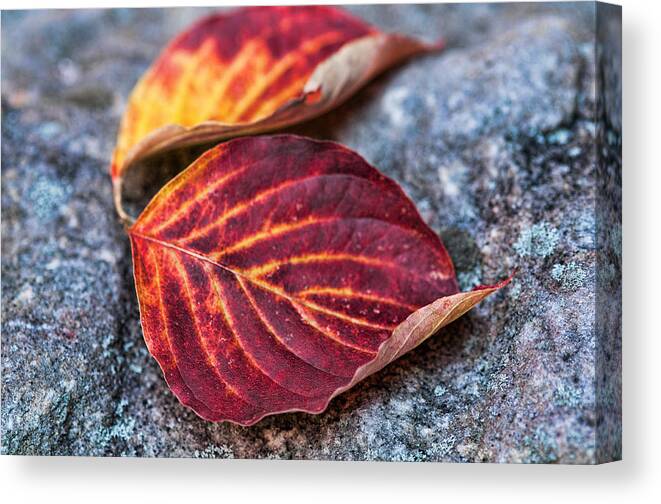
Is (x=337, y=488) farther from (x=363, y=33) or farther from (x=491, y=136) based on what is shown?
(x=363, y=33)

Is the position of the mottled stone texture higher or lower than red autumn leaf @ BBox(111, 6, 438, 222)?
lower

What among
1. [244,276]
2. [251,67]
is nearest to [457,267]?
[244,276]

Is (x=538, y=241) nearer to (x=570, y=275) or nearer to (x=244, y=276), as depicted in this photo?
(x=570, y=275)

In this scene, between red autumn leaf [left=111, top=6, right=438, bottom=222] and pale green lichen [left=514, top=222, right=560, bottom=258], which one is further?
red autumn leaf [left=111, top=6, right=438, bottom=222]

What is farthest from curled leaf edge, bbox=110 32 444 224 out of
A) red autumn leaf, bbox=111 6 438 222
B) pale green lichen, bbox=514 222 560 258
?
pale green lichen, bbox=514 222 560 258

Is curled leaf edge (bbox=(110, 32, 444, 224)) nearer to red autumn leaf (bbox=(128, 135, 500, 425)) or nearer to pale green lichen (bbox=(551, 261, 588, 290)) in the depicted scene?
A: red autumn leaf (bbox=(128, 135, 500, 425))

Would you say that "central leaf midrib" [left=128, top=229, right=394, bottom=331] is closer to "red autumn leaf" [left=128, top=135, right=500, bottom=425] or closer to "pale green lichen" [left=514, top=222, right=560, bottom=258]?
"red autumn leaf" [left=128, top=135, right=500, bottom=425]
